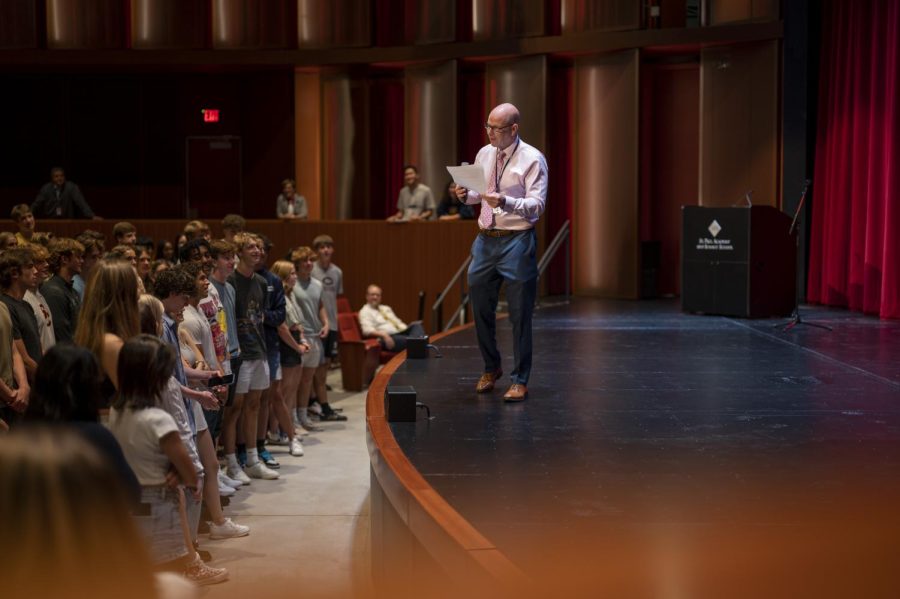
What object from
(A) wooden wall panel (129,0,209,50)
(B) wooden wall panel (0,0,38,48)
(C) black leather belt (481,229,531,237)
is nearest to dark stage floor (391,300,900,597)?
(C) black leather belt (481,229,531,237)

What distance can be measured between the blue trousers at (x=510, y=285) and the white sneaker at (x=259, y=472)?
207cm

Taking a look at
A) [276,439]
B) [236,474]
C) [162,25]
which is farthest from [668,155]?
[236,474]

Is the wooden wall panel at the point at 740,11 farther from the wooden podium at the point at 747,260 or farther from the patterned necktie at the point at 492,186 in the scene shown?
the patterned necktie at the point at 492,186

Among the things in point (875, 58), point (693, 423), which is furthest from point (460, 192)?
point (875, 58)

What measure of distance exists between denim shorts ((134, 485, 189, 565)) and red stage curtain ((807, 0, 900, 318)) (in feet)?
25.0

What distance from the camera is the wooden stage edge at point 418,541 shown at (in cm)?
308

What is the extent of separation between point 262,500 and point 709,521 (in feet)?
12.0

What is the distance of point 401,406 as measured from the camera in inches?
197

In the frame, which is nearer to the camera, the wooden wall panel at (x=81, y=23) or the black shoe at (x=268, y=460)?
the black shoe at (x=268, y=460)

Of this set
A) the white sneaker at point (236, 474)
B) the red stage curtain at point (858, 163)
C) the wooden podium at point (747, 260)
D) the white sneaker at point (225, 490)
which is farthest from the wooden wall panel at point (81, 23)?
the white sneaker at point (225, 490)

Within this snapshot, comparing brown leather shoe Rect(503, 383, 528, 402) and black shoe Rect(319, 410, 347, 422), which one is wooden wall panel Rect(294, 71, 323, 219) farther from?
brown leather shoe Rect(503, 383, 528, 402)

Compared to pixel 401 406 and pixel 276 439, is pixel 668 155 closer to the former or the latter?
pixel 276 439

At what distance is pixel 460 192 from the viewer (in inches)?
213

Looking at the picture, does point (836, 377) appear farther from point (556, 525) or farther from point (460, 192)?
point (556, 525)
